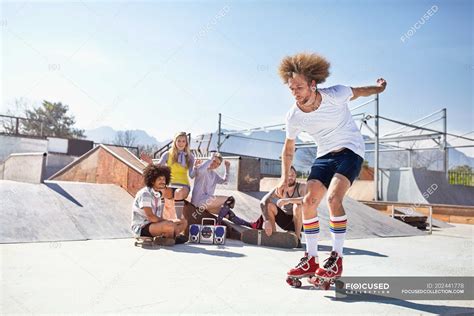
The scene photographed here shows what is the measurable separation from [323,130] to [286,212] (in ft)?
8.82

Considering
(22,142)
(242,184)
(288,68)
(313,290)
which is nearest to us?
(313,290)

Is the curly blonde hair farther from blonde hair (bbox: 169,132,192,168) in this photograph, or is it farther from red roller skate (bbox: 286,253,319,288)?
blonde hair (bbox: 169,132,192,168)

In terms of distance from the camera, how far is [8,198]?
586 centimetres

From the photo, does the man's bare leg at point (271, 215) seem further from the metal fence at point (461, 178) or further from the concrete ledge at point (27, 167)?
the metal fence at point (461, 178)

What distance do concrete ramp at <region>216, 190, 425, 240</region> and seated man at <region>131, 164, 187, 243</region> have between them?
2.29 meters

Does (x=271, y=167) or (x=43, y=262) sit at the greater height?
(x=271, y=167)

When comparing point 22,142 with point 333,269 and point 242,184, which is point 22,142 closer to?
point 242,184

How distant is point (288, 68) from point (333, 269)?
1.69 meters

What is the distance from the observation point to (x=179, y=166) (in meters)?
6.12

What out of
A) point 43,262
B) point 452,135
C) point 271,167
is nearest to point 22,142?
point 271,167

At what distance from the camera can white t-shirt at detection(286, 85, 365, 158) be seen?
125 inches

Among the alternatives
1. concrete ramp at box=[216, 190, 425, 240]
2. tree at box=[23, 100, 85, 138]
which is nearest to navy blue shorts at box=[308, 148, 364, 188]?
concrete ramp at box=[216, 190, 425, 240]

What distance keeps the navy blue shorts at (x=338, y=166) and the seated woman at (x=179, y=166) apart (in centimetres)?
317

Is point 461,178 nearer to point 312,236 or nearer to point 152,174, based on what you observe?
point 152,174
